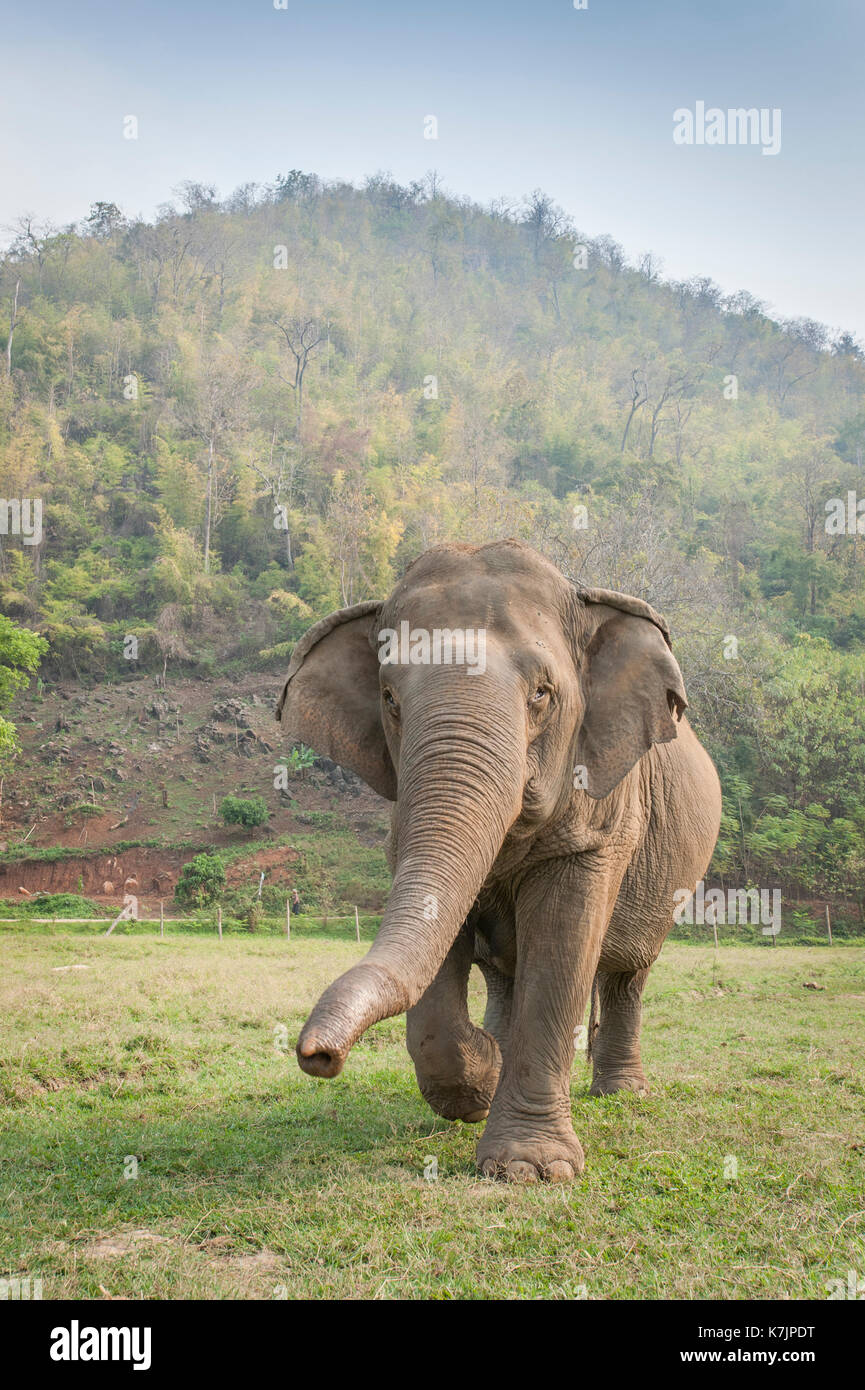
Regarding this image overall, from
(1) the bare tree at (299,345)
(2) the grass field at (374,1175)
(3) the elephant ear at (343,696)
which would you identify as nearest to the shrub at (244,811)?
(2) the grass field at (374,1175)

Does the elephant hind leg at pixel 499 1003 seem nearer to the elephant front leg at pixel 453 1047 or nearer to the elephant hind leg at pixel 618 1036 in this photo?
the elephant hind leg at pixel 618 1036

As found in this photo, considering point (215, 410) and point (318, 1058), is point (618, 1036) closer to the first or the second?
point (318, 1058)

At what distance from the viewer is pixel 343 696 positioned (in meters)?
7.38

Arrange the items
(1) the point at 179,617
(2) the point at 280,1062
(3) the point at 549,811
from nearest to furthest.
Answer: (3) the point at 549,811 → (2) the point at 280,1062 → (1) the point at 179,617

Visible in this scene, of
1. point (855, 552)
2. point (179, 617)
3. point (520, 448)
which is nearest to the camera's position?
point (179, 617)

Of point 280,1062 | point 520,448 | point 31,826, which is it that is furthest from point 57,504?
point 280,1062

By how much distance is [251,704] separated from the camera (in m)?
58.2

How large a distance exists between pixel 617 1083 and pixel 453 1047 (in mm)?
3232

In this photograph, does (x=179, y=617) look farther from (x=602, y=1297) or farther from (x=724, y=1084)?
(x=602, y=1297)

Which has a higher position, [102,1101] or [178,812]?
[102,1101]

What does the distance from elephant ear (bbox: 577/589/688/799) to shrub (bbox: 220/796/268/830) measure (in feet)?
129

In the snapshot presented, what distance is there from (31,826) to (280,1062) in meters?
39.1

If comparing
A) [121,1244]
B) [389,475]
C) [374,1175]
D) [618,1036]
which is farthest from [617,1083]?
[389,475]

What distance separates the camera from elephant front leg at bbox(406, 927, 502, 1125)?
269 inches
